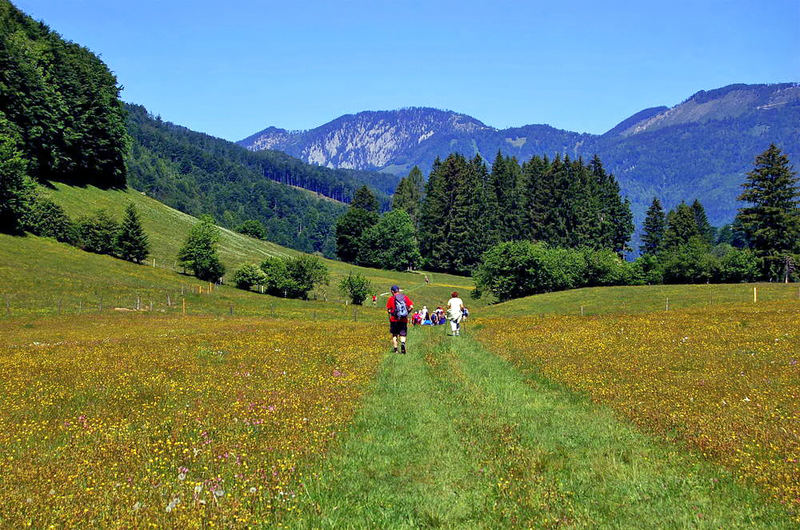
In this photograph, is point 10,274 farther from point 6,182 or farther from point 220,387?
point 220,387

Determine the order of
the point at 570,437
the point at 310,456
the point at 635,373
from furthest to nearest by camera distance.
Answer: the point at 635,373, the point at 570,437, the point at 310,456

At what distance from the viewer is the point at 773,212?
257 feet

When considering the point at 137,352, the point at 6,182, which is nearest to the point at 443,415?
the point at 137,352

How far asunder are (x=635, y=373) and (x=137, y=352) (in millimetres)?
17680

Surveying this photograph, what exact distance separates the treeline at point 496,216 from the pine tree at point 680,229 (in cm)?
972

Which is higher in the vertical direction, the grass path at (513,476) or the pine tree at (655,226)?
the pine tree at (655,226)

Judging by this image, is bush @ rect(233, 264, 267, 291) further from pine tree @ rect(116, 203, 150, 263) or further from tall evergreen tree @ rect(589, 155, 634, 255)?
tall evergreen tree @ rect(589, 155, 634, 255)

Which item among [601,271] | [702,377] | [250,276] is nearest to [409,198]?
[601,271]

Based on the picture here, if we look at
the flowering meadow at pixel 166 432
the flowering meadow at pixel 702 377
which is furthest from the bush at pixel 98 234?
the flowering meadow at pixel 702 377

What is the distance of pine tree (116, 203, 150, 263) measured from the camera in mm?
84250

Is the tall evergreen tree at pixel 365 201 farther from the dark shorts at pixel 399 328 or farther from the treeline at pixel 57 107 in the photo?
the dark shorts at pixel 399 328

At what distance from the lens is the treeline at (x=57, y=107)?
3368 inches

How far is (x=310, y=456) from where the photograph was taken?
909 centimetres

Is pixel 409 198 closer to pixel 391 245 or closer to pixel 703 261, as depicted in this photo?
pixel 391 245
